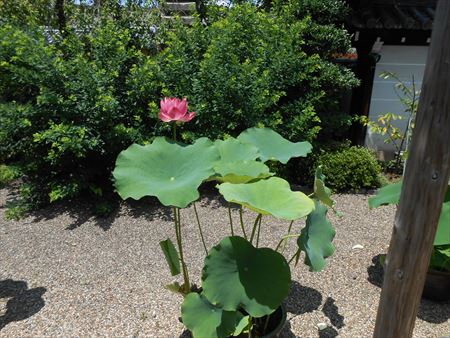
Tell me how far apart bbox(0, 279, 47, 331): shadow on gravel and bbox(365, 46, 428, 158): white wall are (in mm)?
4987

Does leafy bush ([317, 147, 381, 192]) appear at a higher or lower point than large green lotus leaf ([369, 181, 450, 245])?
lower

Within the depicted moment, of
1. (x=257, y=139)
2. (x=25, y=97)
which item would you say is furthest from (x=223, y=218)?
(x=25, y=97)

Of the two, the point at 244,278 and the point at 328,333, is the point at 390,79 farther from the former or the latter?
the point at 244,278

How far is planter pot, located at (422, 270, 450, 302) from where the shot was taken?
249 cm

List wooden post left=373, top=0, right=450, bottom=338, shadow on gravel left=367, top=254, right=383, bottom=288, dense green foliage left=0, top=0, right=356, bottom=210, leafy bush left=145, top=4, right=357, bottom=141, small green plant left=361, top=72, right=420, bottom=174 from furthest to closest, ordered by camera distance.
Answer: small green plant left=361, top=72, right=420, bottom=174, leafy bush left=145, top=4, right=357, bottom=141, dense green foliage left=0, top=0, right=356, bottom=210, shadow on gravel left=367, top=254, right=383, bottom=288, wooden post left=373, top=0, right=450, bottom=338

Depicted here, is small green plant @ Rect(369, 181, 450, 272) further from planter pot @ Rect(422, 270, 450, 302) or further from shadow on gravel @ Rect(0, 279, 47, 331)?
shadow on gravel @ Rect(0, 279, 47, 331)

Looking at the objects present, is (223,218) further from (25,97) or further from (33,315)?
(25,97)

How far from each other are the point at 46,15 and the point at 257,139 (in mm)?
5328

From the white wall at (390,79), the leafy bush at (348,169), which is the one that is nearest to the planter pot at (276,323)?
the leafy bush at (348,169)

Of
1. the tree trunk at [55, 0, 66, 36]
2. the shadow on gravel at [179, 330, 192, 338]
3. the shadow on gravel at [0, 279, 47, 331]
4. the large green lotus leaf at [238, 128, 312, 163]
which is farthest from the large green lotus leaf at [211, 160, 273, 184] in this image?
the tree trunk at [55, 0, 66, 36]

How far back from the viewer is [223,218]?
395 centimetres

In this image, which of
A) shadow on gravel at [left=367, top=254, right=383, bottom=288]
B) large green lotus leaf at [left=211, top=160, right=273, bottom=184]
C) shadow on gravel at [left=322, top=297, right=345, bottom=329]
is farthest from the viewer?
shadow on gravel at [left=367, top=254, right=383, bottom=288]

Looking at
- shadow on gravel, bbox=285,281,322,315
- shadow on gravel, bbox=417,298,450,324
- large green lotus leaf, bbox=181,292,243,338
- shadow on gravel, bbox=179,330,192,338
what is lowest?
shadow on gravel, bbox=179,330,192,338

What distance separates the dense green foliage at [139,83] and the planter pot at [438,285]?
2251mm
